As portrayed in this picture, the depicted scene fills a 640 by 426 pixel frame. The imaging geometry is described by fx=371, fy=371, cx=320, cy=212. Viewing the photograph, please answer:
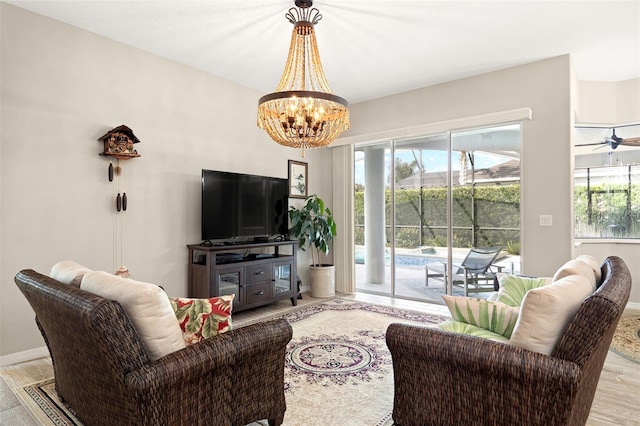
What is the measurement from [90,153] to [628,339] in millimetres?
5214

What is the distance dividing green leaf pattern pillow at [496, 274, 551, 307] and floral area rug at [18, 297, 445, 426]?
957 mm

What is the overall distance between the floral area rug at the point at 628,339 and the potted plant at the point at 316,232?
3174 millimetres

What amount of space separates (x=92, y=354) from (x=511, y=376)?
5.64ft

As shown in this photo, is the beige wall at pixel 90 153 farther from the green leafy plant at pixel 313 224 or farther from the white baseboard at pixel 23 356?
the green leafy plant at pixel 313 224

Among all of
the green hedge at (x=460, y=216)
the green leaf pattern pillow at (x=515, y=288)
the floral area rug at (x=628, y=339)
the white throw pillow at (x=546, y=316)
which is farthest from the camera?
the green hedge at (x=460, y=216)

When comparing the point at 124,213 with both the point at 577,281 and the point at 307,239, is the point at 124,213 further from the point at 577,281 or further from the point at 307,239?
the point at 577,281

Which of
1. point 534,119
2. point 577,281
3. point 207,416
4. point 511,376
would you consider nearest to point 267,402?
point 207,416

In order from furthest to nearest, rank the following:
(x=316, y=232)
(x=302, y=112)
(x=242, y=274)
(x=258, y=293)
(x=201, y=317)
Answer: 1. (x=316, y=232)
2. (x=258, y=293)
3. (x=242, y=274)
4. (x=302, y=112)
5. (x=201, y=317)

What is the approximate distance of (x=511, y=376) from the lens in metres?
1.47

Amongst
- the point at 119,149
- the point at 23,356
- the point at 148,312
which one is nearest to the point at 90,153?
the point at 119,149

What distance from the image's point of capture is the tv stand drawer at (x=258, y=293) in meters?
4.21

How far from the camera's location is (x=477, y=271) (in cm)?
454

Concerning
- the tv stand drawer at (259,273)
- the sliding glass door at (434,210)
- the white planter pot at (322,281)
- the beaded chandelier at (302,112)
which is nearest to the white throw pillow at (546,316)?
the beaded chandelier at (302,112)

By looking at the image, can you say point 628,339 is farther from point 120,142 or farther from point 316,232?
point 120,142
